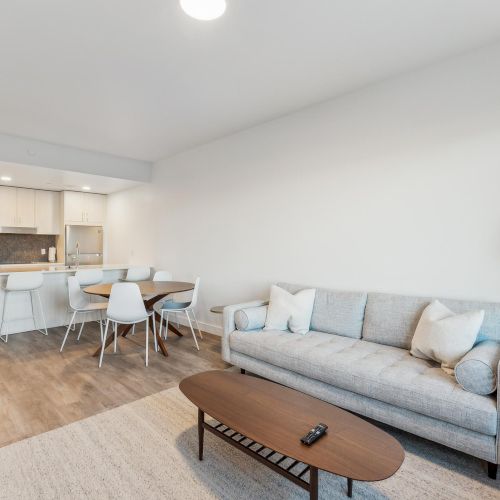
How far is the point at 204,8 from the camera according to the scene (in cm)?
194

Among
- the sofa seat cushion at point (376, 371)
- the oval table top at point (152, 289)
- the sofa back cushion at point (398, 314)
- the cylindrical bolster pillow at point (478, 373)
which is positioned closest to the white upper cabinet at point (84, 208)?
the oval table top at point (152, 289)

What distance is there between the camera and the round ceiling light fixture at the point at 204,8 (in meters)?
1.91

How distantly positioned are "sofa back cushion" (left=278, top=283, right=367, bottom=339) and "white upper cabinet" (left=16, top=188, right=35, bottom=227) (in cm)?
573

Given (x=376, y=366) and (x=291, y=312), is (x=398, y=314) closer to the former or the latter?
(x=376, y=366)

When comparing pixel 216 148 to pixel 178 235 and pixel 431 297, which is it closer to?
pixel 178 235

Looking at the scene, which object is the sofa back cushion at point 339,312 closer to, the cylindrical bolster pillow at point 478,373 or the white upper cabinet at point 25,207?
the cylindrical bolster pillow at point 478,373

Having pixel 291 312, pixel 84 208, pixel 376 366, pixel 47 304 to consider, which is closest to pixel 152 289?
pixel 291 312

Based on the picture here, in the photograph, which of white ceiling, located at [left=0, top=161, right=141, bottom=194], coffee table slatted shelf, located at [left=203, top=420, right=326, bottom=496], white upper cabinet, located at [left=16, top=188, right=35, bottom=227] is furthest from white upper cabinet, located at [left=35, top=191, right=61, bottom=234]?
coffee table slatted shelf, located at [left=203, top=420, right=326, bottom=496]

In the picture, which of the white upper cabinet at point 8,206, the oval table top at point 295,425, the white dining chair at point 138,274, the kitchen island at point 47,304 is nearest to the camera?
the oval table top at point 295,425

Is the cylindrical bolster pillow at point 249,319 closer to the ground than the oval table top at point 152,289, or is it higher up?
closer to the ground

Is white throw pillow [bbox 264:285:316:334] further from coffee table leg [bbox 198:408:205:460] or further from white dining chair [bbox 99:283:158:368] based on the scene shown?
white dining chair [bbox 99:283:158:368]

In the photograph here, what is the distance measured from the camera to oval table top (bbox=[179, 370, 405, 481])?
1.41 meters

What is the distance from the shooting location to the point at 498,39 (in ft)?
7.91

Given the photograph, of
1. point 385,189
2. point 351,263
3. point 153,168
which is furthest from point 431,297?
point 153,168
